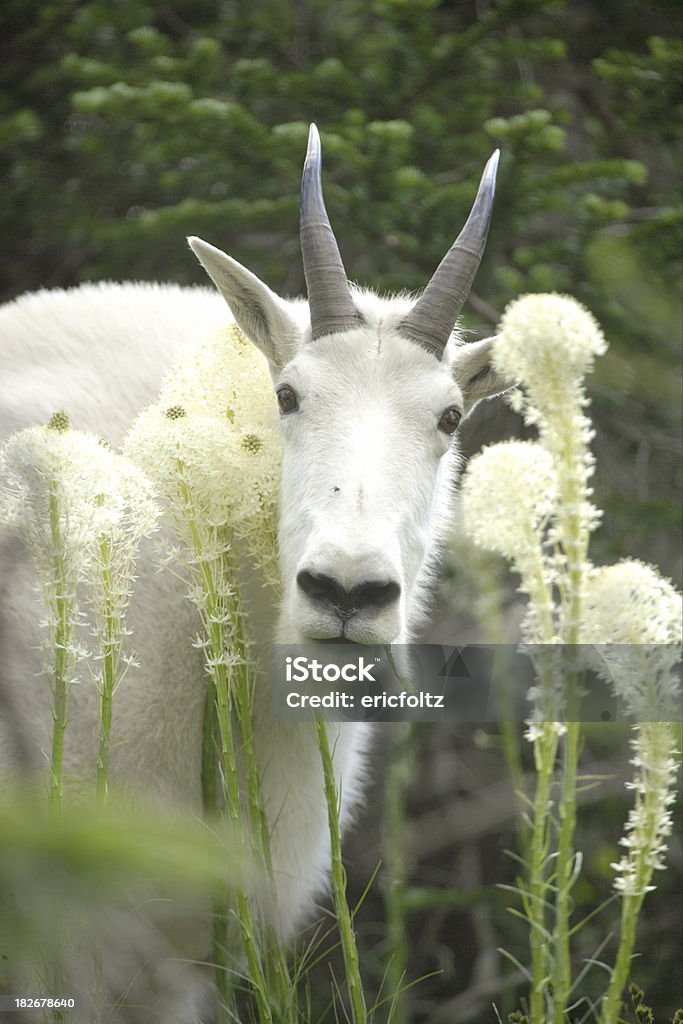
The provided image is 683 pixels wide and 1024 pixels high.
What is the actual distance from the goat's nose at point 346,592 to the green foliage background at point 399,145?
164 centimetres

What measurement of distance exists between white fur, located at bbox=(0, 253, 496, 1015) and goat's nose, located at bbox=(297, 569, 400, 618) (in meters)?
0.02

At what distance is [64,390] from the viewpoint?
3.24 m

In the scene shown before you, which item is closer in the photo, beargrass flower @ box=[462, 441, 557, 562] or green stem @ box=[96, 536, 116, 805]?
beargrass flower @ box=[462, 441, 557, 562]

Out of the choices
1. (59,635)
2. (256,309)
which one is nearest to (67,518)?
(59,635)

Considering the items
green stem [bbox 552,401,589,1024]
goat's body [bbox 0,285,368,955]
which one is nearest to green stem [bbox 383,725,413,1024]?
goat's body [bbox 0,285,368,955]

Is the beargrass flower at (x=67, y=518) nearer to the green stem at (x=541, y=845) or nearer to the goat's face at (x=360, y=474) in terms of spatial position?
the goat's face at (x=360, y=474)

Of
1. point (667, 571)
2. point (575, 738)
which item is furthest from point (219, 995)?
point (667, 571)

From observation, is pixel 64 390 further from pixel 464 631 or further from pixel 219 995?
pixel 464 631

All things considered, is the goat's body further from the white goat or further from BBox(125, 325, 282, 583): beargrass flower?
BBox(125, 325, 282, 583): beargrass flower

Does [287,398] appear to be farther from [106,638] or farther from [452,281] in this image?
[106,638]

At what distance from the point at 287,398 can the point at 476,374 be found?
62 centimetres

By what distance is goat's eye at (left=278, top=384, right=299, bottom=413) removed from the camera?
2.74 meters

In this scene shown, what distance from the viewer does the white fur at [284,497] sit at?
2.46 meters

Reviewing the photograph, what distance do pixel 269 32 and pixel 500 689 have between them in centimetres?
281
